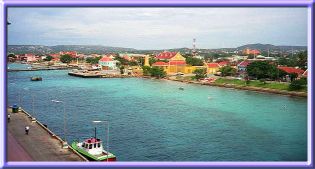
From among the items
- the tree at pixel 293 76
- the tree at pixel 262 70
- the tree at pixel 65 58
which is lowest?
the tree at pixel 293 76

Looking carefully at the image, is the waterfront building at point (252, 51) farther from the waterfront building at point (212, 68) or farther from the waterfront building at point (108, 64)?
the waterfront building at point (108, 64)

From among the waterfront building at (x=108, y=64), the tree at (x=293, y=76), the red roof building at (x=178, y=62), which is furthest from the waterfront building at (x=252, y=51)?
the waterfront building at (x=108, y=64)

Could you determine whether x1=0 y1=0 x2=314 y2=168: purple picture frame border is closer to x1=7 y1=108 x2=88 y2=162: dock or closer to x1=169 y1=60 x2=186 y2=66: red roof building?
x1=7 y1=108 x2=88 y2=162: dock

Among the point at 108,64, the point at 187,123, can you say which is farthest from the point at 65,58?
the point at 187,123

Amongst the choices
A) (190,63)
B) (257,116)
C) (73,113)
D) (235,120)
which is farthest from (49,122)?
(190,63)

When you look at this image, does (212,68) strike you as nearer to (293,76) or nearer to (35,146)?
(293,76)

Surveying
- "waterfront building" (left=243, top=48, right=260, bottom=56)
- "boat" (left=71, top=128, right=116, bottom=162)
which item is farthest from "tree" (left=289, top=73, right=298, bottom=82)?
"boat" (left=71, top=128, right=116, bottom=162)
